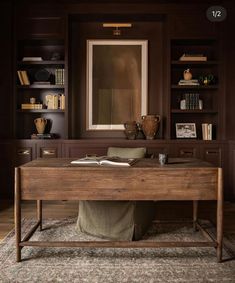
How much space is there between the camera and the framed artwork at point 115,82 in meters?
5.01

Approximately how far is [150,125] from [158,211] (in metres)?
1.19

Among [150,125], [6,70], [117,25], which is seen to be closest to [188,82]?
[150,125]

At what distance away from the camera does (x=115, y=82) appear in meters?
5.03

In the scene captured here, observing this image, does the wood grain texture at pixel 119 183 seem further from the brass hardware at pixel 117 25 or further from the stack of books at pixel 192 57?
the brass hardware at pixel 117 25

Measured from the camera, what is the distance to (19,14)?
15.5 ft

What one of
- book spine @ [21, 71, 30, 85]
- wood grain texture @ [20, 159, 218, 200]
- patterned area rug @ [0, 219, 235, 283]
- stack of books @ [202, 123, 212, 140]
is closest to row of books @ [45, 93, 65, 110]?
book spine @ [21, 71, 30, 85]

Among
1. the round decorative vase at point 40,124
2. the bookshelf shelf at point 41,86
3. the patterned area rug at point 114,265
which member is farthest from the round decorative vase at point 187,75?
the patterned area rug at point 114,265

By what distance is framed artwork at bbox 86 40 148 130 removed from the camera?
5008mm

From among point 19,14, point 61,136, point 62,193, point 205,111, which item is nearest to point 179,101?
point 205,111

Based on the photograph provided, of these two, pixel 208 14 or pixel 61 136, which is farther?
pixel 61 136

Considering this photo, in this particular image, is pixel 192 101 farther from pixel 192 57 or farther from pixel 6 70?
pixel 6 70

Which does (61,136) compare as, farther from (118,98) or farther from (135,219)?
(135,219)

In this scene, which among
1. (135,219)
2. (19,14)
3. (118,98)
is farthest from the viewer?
(118,98)

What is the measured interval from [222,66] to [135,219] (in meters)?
2.76
